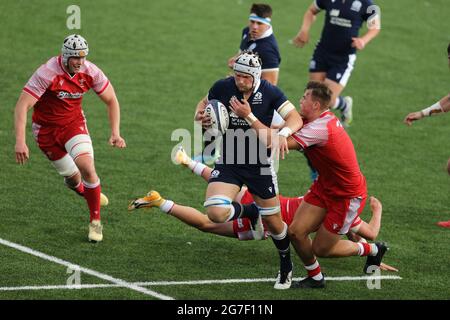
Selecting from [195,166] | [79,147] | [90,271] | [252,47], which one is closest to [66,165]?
[79,147]

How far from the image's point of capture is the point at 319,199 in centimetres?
995

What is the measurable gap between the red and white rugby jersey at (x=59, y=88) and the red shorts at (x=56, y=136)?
2.6 inches

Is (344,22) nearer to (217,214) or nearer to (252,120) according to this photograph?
(252,120)

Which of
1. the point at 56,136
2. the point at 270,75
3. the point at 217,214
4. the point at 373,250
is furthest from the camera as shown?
the point at 270,75

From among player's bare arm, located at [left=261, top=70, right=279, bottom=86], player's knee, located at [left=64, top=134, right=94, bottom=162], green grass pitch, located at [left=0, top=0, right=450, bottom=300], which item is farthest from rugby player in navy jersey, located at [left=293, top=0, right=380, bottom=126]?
player's knee, located at [left=64, top=134, right=94, bottom=162]

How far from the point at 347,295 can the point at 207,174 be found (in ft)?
9.71

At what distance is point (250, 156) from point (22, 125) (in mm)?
2689

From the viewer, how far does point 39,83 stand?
35.4 ft

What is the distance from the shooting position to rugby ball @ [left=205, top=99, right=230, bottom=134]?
9781mm

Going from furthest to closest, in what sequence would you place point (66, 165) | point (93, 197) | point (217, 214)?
point (66, 165) < point (93, 197) < point (217, 214)

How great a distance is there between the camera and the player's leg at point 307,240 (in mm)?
9672

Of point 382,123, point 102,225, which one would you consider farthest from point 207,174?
point 382,123

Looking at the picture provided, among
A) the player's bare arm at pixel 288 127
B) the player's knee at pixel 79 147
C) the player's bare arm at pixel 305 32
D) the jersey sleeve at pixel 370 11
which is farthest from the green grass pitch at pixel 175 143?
the jersey sleeve at pixel 370 11

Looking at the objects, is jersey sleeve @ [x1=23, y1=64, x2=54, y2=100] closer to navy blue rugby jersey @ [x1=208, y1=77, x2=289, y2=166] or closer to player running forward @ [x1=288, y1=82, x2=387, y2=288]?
navy blue rugby jersey @ [x1=208, y1=77, x2=289, y2=166]
